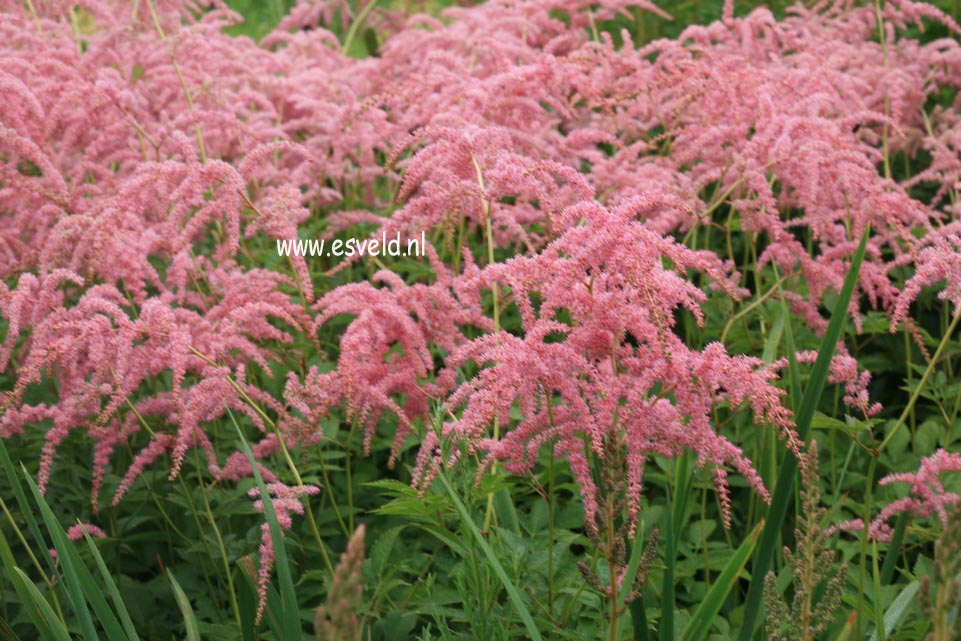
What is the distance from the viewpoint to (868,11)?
18.4 feet

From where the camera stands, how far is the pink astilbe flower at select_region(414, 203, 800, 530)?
2.59 meters

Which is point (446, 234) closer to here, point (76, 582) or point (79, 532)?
point (79, 532)

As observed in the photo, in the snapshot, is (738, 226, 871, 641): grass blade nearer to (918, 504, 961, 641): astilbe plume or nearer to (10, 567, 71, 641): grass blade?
(918, 504, 961, 641): astilbe plume

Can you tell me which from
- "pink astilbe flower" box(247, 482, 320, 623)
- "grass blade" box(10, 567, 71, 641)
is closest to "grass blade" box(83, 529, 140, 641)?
"grass blade" box(10, 567, 71, 641)

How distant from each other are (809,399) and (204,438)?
5.84ft

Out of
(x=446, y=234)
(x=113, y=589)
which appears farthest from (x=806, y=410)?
(x=446, y=234)

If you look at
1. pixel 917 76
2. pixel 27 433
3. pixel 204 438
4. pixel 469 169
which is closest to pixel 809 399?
pixel 469 169

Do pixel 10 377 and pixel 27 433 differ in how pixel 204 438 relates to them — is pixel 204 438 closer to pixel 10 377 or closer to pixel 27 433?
pixel 27 433

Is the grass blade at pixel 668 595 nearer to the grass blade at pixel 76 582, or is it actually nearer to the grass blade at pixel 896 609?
the grass blade at pixel 896 609

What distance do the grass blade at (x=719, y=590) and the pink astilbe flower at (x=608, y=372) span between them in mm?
179

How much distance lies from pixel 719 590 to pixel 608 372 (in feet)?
1.93

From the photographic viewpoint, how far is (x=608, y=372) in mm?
2760

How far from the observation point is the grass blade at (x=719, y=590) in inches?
94.7

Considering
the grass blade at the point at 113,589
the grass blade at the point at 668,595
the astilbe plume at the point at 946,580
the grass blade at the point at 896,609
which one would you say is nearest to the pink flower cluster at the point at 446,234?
the grass blade at the point at 668,595
